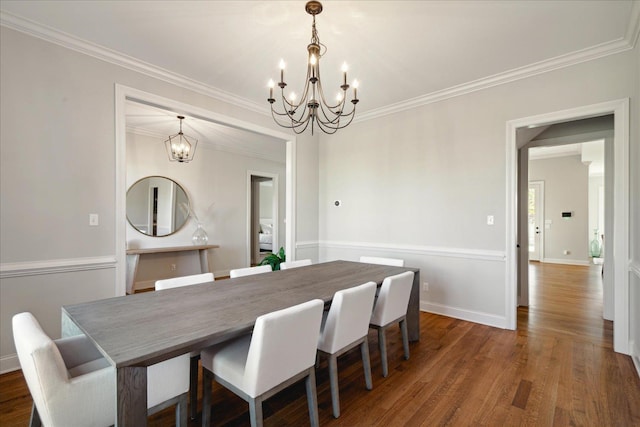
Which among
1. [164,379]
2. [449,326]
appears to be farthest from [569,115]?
[164,379]

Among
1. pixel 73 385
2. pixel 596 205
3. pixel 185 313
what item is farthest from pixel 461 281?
pixel 596 205

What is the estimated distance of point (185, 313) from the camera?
155cm

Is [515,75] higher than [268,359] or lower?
higher

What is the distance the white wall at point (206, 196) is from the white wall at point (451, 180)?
2.42 metres

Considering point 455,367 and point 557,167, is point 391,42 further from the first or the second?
point 557,167

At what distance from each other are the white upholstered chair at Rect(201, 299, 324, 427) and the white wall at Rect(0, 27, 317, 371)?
1.76 meters

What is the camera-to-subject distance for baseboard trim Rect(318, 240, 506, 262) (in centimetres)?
334

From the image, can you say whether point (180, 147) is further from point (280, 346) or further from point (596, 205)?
point (596, 205)

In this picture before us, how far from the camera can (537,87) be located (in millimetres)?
3086

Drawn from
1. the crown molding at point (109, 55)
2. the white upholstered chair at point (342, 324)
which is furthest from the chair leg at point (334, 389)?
the crown molding at point (109, 55)

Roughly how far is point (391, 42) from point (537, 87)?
66.4 inches

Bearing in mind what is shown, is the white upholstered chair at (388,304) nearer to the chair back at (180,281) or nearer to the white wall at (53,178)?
the chair back at (180,281)

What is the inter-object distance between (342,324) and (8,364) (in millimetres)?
2611

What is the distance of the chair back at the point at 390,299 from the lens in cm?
227
